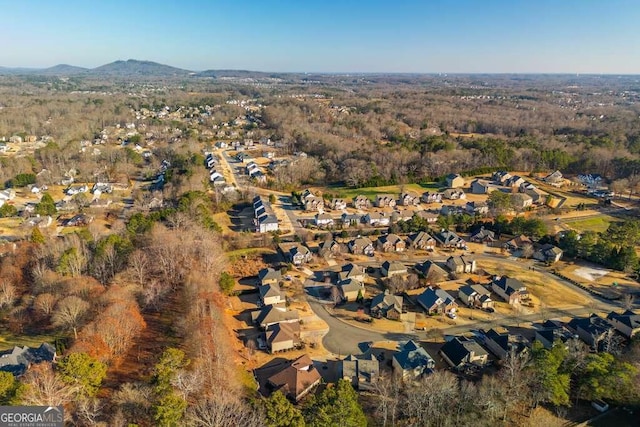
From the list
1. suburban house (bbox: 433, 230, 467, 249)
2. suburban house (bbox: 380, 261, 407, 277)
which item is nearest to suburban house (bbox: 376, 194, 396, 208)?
suburban house (bbox: 433, 230, 467, 249)

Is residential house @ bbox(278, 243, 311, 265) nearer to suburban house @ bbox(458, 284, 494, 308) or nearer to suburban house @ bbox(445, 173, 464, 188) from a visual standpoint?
suburban house @ bbox(458, 284, 494, 308)

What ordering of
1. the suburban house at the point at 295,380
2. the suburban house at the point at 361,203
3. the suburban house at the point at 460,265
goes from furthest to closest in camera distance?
the suburban house at the point at 361,203
the suburban house at the point at 460,265
the suburban house at the point at 295,380

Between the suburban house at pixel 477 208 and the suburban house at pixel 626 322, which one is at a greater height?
the suburban house at pixel 477 208

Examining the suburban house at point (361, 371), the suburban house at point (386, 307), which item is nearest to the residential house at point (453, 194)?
the suburban house at point (386, 307)

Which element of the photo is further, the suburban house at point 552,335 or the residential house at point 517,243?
the residential house at point 517,243

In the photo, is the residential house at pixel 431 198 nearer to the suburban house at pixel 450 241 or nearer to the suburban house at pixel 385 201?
the suburban house at pixel 385 201

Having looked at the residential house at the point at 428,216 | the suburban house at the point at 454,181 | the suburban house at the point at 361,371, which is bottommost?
the suburban house at the point at 361,371

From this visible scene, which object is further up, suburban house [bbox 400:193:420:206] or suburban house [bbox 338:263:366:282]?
suburban house [bbox 400:193:420:206]
